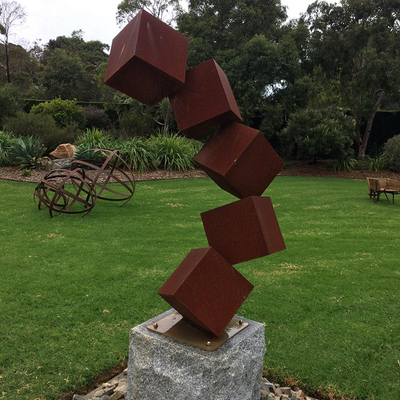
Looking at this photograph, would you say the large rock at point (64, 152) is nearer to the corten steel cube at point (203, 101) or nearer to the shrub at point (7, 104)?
the shrub at point (7, 104)

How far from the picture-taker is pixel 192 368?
7.19 ft

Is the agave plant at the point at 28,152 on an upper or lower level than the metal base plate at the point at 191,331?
upper

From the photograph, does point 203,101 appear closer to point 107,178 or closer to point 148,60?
Answer: point 148,60

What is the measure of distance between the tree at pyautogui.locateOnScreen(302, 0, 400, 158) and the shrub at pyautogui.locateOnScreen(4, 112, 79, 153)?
1215 centimetres

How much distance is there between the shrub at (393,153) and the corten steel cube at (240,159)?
15.7 metres

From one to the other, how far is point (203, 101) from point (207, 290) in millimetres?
1182

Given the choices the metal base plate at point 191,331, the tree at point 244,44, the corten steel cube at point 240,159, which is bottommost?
the metal base plate at point 191,331

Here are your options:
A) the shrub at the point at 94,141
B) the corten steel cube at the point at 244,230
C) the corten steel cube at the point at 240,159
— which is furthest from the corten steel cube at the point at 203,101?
the shrub at the point at 94,141

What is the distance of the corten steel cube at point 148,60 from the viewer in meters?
2.31

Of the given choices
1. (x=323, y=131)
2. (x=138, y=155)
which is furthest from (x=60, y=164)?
(x=323, y=131)

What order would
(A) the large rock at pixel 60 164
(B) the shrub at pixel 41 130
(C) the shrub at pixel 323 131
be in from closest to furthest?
(A) the large rock at pixel 60 164
(B) the shrub at pixel 41 130
(C) the shrub at pixel 323 131

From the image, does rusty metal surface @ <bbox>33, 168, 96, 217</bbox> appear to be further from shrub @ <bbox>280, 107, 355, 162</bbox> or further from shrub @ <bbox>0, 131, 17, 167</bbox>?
shrub @ <bbox>280, 107, 355, 162</bbox>

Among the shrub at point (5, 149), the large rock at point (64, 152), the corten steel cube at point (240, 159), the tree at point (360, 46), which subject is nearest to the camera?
the corten steel cube at point (240, 159)

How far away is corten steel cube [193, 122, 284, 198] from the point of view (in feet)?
7.97
